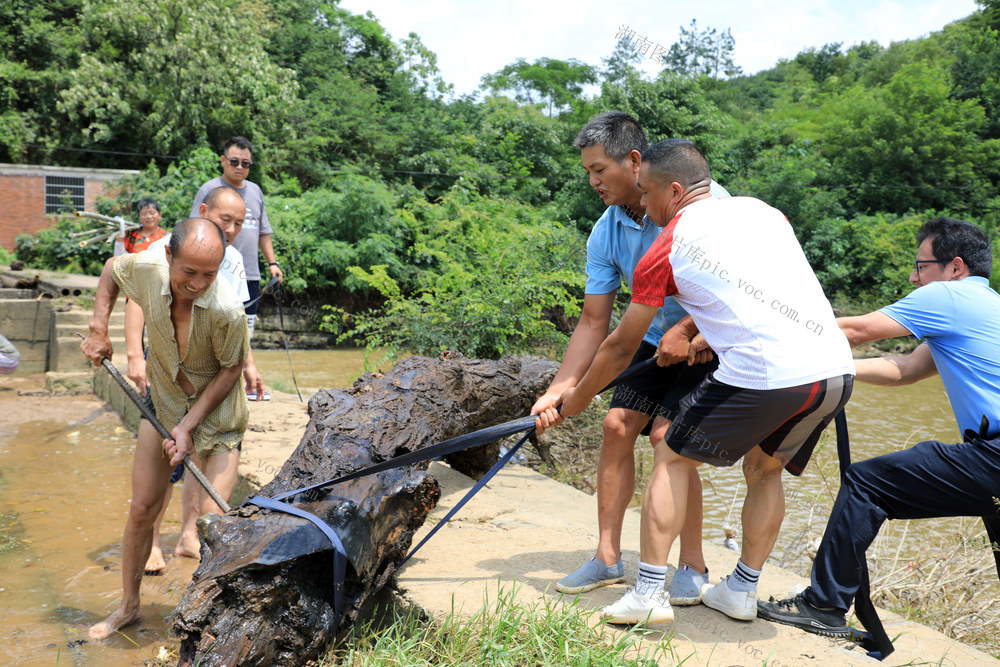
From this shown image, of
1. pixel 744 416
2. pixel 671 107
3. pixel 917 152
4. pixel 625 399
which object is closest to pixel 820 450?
pixel 625 399

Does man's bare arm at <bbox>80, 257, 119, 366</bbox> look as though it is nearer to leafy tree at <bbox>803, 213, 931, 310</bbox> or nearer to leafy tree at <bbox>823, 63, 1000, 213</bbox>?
leafy tree at <bbox>803, 213, 931, 310</bbox>

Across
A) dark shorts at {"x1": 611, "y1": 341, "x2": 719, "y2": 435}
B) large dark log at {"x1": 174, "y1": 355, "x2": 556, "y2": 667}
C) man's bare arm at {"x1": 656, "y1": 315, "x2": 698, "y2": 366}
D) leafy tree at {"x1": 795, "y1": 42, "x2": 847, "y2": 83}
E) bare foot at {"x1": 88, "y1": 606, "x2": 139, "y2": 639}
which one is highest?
leafy tree at {"x1": 795, "y1": 42, "x2": 847, "y2": 83}

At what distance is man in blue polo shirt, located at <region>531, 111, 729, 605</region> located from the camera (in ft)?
9.84

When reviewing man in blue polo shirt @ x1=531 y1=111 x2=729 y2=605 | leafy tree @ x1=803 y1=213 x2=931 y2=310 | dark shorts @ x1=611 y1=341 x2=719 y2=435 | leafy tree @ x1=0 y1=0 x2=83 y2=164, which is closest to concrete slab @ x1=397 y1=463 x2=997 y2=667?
man in blue polo shirt @ x1=531 y1=111 x2=729 y2=605

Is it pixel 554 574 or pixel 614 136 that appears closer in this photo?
pixel 614 136

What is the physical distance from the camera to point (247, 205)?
570cm

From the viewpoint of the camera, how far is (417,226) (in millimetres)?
15297

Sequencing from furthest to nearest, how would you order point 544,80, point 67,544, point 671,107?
point 544,80, point 671,107, point 67,544

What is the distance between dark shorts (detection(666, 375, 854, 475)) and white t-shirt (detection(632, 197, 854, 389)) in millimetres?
39

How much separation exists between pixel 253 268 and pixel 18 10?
22.3 metres

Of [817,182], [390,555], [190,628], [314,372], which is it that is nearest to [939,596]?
[390,555]

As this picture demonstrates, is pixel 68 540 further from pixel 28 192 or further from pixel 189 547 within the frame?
pixel 28 192

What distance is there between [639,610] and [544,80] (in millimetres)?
34982

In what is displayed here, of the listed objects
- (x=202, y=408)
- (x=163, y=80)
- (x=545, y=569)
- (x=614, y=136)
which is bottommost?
(x=545, y=569)
